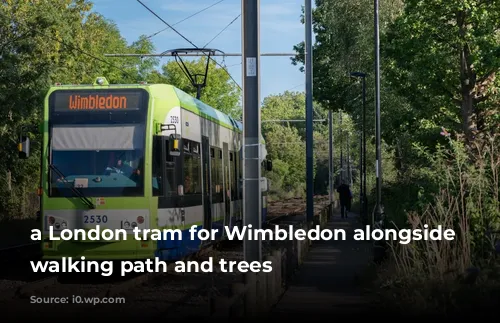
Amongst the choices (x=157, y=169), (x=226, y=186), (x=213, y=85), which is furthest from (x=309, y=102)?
(x=213, y=85)

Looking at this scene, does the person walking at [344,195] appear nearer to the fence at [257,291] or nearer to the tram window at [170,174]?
the fence at [257,291]

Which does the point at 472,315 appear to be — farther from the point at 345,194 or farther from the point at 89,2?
the point at 345,194

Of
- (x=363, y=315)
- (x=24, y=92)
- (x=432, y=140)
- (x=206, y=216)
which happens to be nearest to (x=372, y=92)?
(x=432, y=140)

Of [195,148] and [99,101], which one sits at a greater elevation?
[99,101]

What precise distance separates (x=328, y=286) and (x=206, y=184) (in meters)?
5.21

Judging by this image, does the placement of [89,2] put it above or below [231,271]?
above

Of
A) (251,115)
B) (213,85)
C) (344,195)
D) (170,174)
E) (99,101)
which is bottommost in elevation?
(344,195)

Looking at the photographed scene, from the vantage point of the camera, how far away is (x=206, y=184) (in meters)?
20.7

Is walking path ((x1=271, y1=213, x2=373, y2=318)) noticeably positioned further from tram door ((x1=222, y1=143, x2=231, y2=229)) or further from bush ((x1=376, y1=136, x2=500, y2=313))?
tram door ((x1=222, y1=143, x2=231, y2=229))

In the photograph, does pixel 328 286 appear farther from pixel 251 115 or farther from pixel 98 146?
pixel 98 146

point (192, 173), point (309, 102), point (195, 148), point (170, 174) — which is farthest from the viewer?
point (309, 102)

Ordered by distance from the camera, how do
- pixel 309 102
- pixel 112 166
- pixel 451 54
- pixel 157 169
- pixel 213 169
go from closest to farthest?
pixel 112 166, pixel 157 169, pixel 213 169, pixel 451 54, pixel 309 102

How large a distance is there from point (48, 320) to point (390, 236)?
26.2ft

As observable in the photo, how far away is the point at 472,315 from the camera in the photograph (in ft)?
33.4
